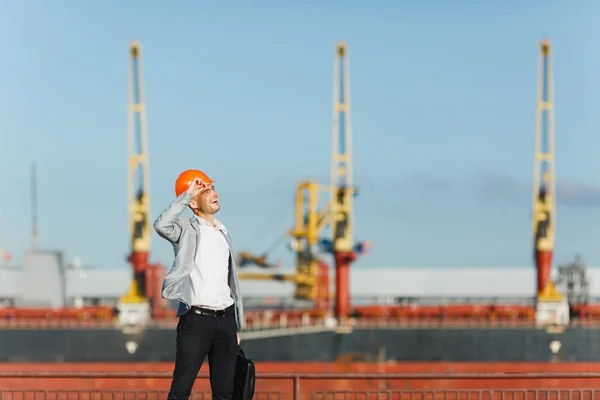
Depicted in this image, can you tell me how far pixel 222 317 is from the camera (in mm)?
6371

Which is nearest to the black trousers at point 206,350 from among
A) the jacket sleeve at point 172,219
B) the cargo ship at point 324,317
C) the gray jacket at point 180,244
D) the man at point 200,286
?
the man at point 200,286

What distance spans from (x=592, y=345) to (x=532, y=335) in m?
4.41

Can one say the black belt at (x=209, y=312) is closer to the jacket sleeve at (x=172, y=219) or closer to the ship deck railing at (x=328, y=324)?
the jacket sleeve at (x=172, y=219)

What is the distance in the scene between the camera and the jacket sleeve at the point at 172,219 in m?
6.20

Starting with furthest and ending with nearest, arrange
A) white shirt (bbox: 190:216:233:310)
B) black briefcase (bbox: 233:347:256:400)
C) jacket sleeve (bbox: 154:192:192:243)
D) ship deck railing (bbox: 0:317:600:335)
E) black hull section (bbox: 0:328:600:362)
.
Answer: ship deck railing (bbox: 0:317:600:335), black hull section (bbox: 0:328:600:362), black briefcase (bbox: 233:347:256:400), white shirt (bbox: 190:216:233:310), jacket sleeve (bbox: 154:192:192:243)

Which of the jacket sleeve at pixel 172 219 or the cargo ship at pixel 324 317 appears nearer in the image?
the jacket sleeve at pixel 172 219

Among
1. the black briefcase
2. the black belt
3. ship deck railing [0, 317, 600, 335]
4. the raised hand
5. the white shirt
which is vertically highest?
the raised hand

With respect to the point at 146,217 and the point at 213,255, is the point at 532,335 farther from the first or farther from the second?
the point at 213,255

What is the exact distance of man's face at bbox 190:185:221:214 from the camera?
6.40 metres

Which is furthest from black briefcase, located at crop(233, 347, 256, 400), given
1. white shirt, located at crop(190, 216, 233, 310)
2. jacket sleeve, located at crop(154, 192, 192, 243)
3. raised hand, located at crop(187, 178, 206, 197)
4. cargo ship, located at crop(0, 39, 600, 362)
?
cargo ship, located at crop(0, 39, 600, 362)

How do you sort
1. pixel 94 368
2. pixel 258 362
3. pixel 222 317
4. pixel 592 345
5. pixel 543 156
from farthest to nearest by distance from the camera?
pixel 543 156 < pixel 592 345 < pixel 258 362 < pixel 94 368 < pixel 222 317

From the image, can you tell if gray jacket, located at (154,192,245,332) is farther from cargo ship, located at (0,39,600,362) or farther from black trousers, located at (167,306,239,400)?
cargo ship, located at (0,39,600,362)

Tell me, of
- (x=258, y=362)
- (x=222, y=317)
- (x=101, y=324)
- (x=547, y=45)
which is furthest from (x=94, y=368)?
(x=222, y=317)

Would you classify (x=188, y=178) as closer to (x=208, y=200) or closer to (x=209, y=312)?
(x=208, y=200)
